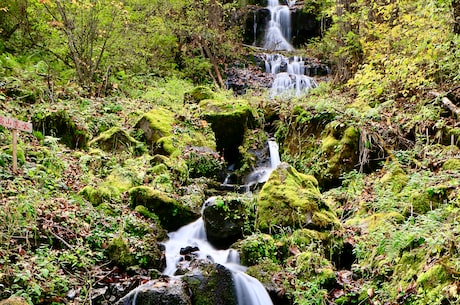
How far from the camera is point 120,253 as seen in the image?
5.34 m

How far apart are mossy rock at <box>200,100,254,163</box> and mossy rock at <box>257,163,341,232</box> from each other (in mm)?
4025

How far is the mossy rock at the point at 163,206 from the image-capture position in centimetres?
672

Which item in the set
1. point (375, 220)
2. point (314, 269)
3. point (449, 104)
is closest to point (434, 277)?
point (314, 269)

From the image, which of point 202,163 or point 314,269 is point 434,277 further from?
point 202,163

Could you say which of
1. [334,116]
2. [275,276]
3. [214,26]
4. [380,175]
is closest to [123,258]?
[275,276]

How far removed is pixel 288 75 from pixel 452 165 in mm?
10786

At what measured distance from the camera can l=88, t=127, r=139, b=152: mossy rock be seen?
853cm

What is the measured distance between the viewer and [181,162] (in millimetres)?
8445

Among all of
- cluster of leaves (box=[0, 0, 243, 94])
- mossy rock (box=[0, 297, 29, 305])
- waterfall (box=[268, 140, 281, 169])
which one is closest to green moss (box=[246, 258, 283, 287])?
mossy rock (box=[0, 297, 29, 305])

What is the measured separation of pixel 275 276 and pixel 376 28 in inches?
355

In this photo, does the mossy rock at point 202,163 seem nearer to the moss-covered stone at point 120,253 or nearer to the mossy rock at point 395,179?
the moss-covered stone at point 120,253

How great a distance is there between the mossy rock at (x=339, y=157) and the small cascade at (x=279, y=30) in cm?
1345

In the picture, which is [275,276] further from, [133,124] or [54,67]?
[54,67]

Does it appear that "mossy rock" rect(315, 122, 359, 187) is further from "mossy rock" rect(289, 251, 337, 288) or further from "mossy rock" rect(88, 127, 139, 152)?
"mossy rock" rect(88, 127, 139, 152)
